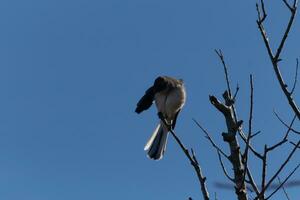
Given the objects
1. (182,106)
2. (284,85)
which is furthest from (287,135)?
(182,106)

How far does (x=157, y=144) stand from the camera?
7.74 m

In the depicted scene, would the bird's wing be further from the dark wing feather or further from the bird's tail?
the bird's tail

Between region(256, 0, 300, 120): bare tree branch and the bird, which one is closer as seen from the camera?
region(256, 0, 300, 120): bare tree branch

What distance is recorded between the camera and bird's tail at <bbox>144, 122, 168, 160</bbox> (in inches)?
297

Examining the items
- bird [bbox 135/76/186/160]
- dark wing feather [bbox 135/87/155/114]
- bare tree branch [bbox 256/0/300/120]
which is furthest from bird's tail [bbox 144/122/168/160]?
bare tree branch [bbox 256/0/300/120]

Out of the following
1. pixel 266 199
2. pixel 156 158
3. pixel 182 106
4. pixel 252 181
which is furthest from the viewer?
pixel 182 106

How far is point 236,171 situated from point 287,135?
16.1 inches

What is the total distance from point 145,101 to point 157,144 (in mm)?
971

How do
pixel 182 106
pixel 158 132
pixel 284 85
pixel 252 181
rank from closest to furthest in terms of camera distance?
pixel 252 181, pixel 284 85, pixel 158 132, pixel 182 106

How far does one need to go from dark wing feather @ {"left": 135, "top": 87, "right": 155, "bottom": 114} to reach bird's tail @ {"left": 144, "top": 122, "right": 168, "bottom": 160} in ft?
1.47

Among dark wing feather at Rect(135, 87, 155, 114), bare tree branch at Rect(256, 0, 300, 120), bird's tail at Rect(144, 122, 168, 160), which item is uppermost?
dark wing feather at Rect(135, 87, 155, 114)

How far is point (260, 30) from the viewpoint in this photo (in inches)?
160

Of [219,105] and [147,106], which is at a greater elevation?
[147,106]

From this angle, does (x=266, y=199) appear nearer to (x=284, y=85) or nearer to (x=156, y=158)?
(x=284, y=85)
